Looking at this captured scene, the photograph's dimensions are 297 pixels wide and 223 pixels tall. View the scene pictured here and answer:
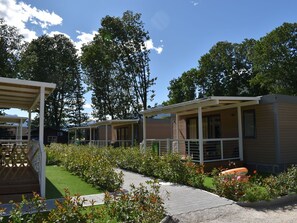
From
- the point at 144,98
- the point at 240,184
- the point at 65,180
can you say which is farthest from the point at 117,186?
the point at 144,98

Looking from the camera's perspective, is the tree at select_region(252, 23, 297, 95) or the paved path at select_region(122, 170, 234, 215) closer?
the paved path at select_region(122, 170, 234, 215)

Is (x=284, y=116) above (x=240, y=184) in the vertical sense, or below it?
above

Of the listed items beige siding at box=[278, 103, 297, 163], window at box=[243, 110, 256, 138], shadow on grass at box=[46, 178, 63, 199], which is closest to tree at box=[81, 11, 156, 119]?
window at box=[243, 110, 256, 138]

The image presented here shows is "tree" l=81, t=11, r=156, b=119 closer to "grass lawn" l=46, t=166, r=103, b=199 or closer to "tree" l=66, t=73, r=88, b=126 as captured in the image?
"tree" l=66, t=73, r=88, b=126

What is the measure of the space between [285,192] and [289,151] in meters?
4.40

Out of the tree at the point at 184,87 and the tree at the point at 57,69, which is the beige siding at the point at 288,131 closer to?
the tree at the point at 184,87

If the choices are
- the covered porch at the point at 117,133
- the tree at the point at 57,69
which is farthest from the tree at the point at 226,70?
the tree at the point at 57,69

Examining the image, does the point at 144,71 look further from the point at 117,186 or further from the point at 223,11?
the point at 117,186

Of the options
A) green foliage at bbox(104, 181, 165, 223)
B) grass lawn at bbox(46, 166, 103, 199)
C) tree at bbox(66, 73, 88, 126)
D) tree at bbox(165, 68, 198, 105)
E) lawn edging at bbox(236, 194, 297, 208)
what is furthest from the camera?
tree at bbox(66, 73, 88, 126)

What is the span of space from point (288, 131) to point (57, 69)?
4093 cm

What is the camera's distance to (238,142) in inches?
562

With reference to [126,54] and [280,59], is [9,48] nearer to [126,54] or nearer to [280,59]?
[126,54]

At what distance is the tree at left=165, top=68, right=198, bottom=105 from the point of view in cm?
4431

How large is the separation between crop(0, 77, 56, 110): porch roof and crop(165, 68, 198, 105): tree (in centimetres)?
3331
